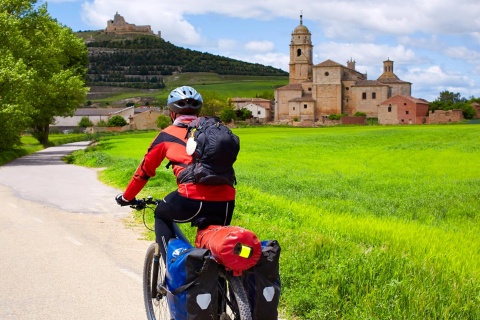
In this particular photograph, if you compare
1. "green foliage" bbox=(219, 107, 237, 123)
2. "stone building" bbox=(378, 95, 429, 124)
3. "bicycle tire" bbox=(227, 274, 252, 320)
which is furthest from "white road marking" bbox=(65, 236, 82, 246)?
"green foliage" bbox=(219, 107, 237, 123)

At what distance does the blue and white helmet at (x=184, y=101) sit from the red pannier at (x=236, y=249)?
1.48m

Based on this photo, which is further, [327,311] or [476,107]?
[476,107]

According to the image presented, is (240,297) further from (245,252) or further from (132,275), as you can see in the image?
(132,275)

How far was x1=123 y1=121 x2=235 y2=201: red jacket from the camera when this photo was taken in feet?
16.8

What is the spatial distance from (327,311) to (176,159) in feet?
6.60

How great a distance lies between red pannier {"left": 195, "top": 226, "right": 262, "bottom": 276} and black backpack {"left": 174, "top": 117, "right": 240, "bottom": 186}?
1.82 ft

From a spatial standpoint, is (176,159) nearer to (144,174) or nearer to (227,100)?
(144,174)

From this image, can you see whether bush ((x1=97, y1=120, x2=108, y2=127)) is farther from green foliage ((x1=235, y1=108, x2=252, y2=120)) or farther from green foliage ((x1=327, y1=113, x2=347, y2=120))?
green foliage ((x1=327, y1=113, x2=347, y2=120))

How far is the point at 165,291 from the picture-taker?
5.68 m

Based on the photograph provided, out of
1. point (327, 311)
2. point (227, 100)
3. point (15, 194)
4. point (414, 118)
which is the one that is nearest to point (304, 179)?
point (15, 194)

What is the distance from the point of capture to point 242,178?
2228cm

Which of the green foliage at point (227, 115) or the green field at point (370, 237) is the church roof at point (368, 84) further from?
the green field at point (370, 237)

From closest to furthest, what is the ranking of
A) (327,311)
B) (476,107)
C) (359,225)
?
(327,311) → (359,225) → (476,107)

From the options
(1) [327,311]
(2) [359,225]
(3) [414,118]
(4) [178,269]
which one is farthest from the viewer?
(3) [414,118]
